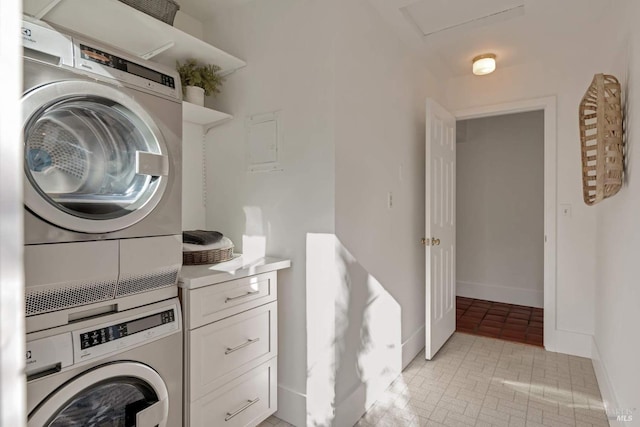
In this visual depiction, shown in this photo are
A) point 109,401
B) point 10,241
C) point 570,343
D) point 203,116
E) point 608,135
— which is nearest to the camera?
point 10,241

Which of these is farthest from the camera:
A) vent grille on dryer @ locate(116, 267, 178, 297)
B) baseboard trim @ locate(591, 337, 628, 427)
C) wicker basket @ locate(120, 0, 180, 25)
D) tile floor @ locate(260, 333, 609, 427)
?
tile floor @ locate(260, 333, 609, 427)

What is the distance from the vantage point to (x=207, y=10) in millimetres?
2182

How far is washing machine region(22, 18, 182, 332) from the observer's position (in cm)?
100

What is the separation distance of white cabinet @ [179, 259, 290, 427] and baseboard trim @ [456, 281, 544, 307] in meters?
3.28

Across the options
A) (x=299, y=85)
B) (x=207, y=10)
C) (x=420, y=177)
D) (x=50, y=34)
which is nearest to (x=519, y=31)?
(x=420, y=177)

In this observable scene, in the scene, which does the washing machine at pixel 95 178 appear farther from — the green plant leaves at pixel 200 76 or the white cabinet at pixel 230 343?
the green plant leaves at pixel 200 76

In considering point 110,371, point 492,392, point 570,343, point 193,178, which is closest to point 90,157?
point 110,371

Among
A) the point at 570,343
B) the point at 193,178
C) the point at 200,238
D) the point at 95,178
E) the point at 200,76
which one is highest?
the point at 200,76

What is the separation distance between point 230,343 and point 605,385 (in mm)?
2210

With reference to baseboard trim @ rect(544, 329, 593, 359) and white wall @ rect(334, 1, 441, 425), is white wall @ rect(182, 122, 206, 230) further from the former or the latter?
baseboard trim @ rect(544, 329, 593, 359)

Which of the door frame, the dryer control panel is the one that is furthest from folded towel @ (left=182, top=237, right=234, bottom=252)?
the door frame

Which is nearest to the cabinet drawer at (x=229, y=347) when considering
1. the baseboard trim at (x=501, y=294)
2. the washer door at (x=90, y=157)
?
the washer door at (x=90, y=157)

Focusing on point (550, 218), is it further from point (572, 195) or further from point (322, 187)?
point (322, 187)

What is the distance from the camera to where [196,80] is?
1.95 metres
